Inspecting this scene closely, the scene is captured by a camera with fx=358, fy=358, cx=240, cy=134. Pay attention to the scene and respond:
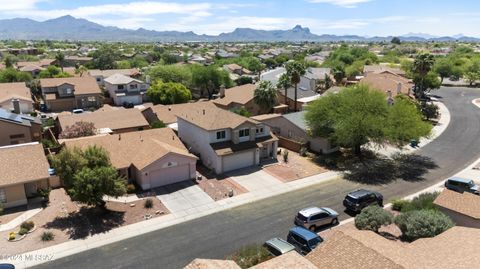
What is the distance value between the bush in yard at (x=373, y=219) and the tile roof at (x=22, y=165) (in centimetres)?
2800

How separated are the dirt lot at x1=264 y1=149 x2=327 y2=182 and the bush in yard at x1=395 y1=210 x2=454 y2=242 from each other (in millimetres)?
15133

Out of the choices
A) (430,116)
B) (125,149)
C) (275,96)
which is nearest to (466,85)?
(430,116)

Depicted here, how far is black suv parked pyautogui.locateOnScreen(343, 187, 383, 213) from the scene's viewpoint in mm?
32250

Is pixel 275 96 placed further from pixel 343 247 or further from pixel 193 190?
pixel 343 247

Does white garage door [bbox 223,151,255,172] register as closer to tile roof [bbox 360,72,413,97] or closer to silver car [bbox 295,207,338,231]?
silver car [bbox 295,207,338,231]

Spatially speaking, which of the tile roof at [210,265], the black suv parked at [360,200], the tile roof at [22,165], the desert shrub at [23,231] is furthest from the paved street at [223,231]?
the tile roof at [22,165]

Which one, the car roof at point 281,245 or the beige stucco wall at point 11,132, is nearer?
the car roof at point 281,245

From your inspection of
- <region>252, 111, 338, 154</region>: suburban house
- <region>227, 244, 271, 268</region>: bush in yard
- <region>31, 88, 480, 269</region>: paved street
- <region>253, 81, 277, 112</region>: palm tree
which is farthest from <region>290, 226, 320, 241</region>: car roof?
<region>253, 81, 277, 112</region>: palm tree

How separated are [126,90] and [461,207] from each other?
71.4 m

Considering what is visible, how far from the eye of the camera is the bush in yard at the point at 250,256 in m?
24.2

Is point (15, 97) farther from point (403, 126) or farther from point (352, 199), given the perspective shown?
point (403, 126)

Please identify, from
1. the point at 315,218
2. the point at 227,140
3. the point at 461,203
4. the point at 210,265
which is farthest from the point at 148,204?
the point at 461,203

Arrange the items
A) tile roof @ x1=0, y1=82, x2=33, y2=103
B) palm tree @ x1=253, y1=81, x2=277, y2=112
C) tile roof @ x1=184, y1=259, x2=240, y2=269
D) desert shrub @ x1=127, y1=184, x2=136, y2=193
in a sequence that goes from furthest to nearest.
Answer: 1. tile roof @ x1=0, y1=82, x2=33, y2=103
2. palm tree @ x1=253, y1=81, x2=277, y2=112
3. desert shrub @ x1=127, y1=184, x2=136, y2=193
4. tile roof @ x1=184, y1=259, x2=240, y2=269

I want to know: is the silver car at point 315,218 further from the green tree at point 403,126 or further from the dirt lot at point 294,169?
the green tree at point 403,126
